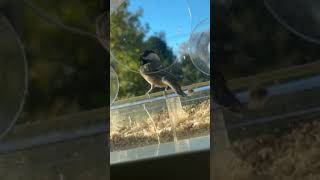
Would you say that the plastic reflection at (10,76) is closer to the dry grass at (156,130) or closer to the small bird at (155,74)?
the dry grass at (156,130)

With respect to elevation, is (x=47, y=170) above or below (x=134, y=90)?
below

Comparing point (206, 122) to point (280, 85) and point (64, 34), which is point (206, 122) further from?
point (64, 34)

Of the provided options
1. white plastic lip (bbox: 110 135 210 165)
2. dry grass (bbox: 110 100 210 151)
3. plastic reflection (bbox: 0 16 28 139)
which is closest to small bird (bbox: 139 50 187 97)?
dry grass (bbox: 110 100 210 151)

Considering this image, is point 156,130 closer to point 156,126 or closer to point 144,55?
point 156,126

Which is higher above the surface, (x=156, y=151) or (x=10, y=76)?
(x=10, y=76)

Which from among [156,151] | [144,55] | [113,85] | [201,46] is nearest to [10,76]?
[113,85]

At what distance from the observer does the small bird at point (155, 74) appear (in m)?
2.06

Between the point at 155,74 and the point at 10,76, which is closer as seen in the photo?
the point at 10,76

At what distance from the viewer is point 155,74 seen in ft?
6.76

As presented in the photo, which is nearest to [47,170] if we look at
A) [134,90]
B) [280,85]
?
[134,90]

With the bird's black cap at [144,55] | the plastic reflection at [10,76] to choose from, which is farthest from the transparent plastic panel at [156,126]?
the plastic reflection at [10,76]

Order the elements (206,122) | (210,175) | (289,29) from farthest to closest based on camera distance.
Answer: (206,122), (210,175), (289,29)

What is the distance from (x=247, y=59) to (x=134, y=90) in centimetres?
69

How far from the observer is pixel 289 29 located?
157cm
